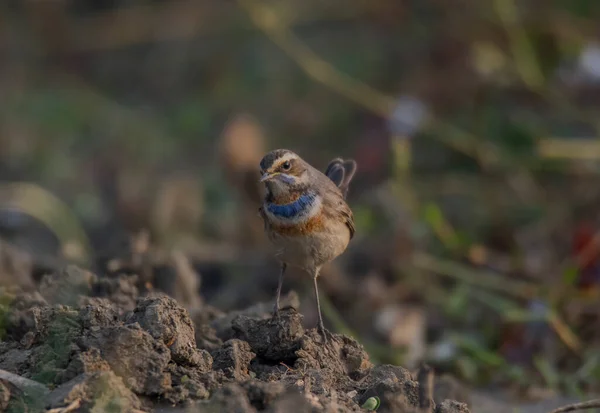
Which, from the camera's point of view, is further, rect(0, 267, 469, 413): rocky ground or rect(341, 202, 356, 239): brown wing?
rect(341, 202, 356, 239): brown wing

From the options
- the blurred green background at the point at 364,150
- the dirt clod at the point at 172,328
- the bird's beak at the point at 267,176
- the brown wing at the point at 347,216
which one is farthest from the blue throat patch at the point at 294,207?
the blurred green background at the point at 364,150

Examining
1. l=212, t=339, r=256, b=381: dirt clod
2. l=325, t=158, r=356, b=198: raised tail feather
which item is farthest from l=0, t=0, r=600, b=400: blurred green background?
l=212, t=339, r=256, b=381: dirt clod

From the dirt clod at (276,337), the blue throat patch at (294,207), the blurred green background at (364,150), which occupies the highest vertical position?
the blurred green background at (364,150)

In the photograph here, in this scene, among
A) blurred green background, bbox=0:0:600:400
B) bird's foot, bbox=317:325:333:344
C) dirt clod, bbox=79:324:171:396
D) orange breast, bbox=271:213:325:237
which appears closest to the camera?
dirt clod, bbox=79:324:171:396

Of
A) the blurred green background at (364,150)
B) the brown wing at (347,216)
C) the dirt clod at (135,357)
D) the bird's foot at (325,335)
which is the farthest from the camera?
the blurred green background at (364,150)

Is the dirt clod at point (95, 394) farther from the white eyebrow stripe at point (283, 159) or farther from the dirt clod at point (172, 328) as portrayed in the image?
the white eyebrow stripe at point (283, 159)

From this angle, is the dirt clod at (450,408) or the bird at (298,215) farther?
the bird at (298,215)

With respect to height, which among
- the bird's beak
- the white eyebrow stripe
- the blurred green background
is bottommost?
the bird's beak

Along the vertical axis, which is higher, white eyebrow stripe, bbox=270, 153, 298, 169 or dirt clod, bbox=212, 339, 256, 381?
white eyebrow stripe, bbox=270, 153, 298, 169

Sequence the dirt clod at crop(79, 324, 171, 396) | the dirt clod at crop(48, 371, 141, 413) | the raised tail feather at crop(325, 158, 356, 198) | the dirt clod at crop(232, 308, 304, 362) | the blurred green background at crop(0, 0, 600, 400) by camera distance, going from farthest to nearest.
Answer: the blurred green background at crop(0, 0, 600, 400) < the raised tail feather at crop(325, 158, 356, 198) < the dirt clod at crop(232, 308, 304, 362) < the dirt clod at crop(79, 324, 171, 396) < the dirt clod at crop(48, 371, 141, 413)

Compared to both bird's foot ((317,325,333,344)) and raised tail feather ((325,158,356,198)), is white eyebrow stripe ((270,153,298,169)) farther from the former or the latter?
bird's foot ((317,325,333,344))
